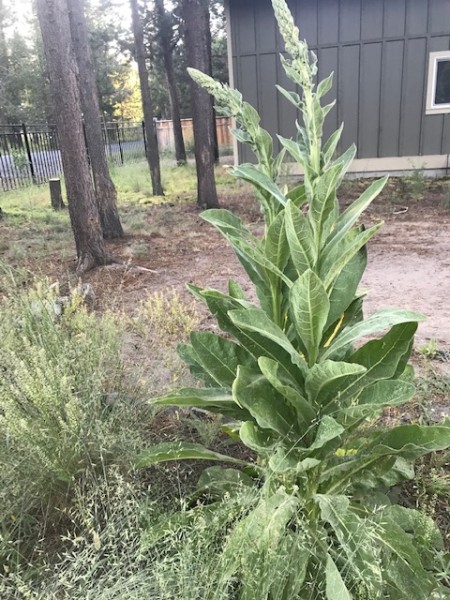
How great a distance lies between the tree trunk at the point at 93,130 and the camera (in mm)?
7766

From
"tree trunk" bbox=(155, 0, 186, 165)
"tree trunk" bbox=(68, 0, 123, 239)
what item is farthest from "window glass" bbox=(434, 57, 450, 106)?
"tree trunk" bbox=(155, 0, 186, 165)

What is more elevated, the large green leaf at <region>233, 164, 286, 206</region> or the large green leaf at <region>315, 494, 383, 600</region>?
the large green leaf at <region>233, 164, 286, 206</region>

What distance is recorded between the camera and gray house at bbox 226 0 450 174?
1128 centimetres

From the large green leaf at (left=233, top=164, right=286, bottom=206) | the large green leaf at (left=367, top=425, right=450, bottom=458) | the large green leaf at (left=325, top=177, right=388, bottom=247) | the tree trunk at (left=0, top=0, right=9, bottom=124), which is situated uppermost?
the tree trunk at (left=0, top=0, right=9, bottom=124)

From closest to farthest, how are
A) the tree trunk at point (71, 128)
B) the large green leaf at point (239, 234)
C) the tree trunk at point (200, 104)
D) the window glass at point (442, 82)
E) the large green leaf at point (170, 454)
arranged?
the large green leaf at point (239, 234) → the large green leaf at point (170, 454) → the tree trunk at point (71, 128) → the tree trunk at point (200, 104) → the window glass at point (442, 82)

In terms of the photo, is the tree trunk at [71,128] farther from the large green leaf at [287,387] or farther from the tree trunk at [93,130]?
the large green leaf at [287,387]

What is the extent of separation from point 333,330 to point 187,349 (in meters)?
0.60

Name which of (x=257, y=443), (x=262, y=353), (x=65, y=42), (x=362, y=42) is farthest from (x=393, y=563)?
(x=362, y=42)

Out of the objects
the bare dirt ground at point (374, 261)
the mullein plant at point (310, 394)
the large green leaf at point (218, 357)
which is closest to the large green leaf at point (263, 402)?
the mullein plant at point (310, 394)

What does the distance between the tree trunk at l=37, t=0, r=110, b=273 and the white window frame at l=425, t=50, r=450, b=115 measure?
8.86m

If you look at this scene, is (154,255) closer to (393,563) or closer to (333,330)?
(333,330)

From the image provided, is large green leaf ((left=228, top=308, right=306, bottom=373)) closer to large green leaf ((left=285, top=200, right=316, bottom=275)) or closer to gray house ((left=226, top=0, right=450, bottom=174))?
large green leaf ((left=285, top=200, right=316, bottom=275))

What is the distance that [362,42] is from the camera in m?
11.5

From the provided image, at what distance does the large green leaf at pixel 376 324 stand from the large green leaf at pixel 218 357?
36 cm
